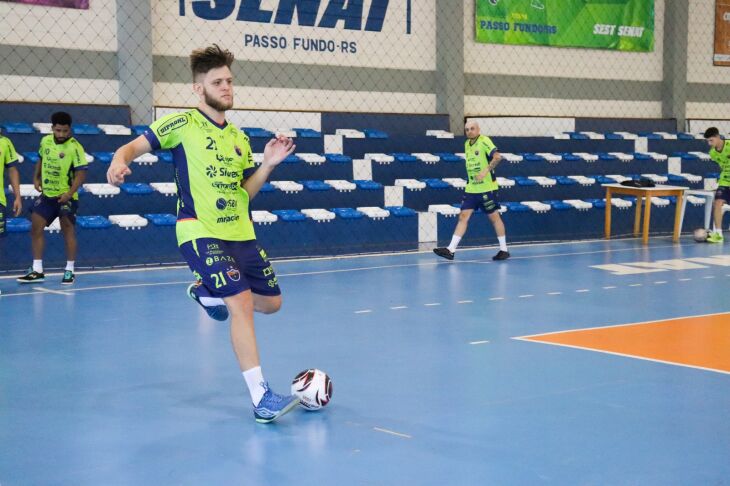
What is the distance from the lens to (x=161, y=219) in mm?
12523

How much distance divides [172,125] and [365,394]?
179cm

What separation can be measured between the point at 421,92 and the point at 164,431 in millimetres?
13882

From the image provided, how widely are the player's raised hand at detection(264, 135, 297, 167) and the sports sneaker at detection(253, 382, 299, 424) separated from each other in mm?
1111

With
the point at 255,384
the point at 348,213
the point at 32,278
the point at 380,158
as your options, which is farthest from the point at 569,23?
the point at 255,384

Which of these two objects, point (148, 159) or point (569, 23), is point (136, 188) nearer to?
point (148, 159)

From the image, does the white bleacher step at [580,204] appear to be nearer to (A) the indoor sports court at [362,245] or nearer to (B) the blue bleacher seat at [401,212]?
(A) the indoor sports court at [362,245]

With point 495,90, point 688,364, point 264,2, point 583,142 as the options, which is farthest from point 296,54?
point 688,364

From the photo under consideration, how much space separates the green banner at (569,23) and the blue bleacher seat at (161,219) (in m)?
8.17

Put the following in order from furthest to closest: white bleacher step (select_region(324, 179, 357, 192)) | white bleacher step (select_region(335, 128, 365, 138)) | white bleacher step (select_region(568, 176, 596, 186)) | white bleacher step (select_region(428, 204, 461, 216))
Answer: white bleacher step (select_region(568, 176, 596, 186)), white bleacher step (select_region(335, 128, 365, 138)), white bleacher step (select_region(428, 204, 461, 216)), white bleacher step (select_region(324, 179, 357, 192))

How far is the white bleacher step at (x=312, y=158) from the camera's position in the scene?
14.9m

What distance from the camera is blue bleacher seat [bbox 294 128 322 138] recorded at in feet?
50.6

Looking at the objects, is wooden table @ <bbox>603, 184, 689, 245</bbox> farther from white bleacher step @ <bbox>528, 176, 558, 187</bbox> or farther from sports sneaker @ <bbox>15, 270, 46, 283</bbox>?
sports sneaker @ <bbox>15, 270, 46, 283</bbox>

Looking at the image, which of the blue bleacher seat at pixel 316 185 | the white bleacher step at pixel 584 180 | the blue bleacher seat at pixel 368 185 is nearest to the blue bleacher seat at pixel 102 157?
the blue bleacher seat at pixel 316 185

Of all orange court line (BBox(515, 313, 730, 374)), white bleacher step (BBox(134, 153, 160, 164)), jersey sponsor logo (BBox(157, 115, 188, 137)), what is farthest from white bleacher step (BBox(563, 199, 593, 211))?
jersey sponsor logo (BBox(157, 115, 188, 137))
